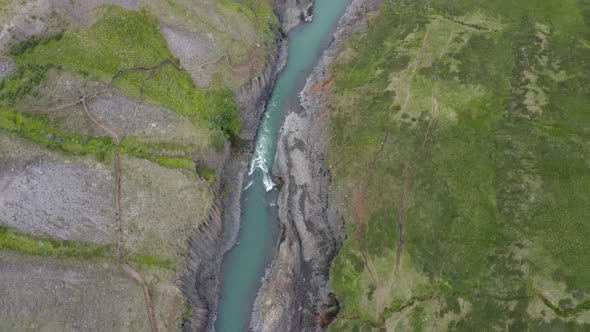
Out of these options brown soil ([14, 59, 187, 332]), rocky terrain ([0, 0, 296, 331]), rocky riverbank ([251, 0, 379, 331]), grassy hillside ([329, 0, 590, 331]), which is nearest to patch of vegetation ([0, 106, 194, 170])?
rocky terrain ([0, 0, 296, 331])

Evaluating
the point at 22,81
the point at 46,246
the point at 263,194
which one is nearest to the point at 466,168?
the point at 263,194

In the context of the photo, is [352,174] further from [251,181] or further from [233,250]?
[233,250]

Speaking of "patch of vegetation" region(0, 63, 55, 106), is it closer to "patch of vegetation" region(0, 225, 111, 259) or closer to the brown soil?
the brown soil

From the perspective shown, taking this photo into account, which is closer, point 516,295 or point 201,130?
point 516,295

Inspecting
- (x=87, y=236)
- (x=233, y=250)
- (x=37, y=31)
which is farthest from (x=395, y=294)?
(x=37, y=31)

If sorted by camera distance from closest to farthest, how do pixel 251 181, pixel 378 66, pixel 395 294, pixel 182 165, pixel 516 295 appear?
pixel 516 295
pixel 395 294
pixel 182 165
pixel 251 181
pixel 378 66

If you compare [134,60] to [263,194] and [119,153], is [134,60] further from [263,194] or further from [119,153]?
[263,194]

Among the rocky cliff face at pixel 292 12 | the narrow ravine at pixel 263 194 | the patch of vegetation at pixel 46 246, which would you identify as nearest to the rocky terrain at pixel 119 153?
the patch of vegetation at pixel 46 246
